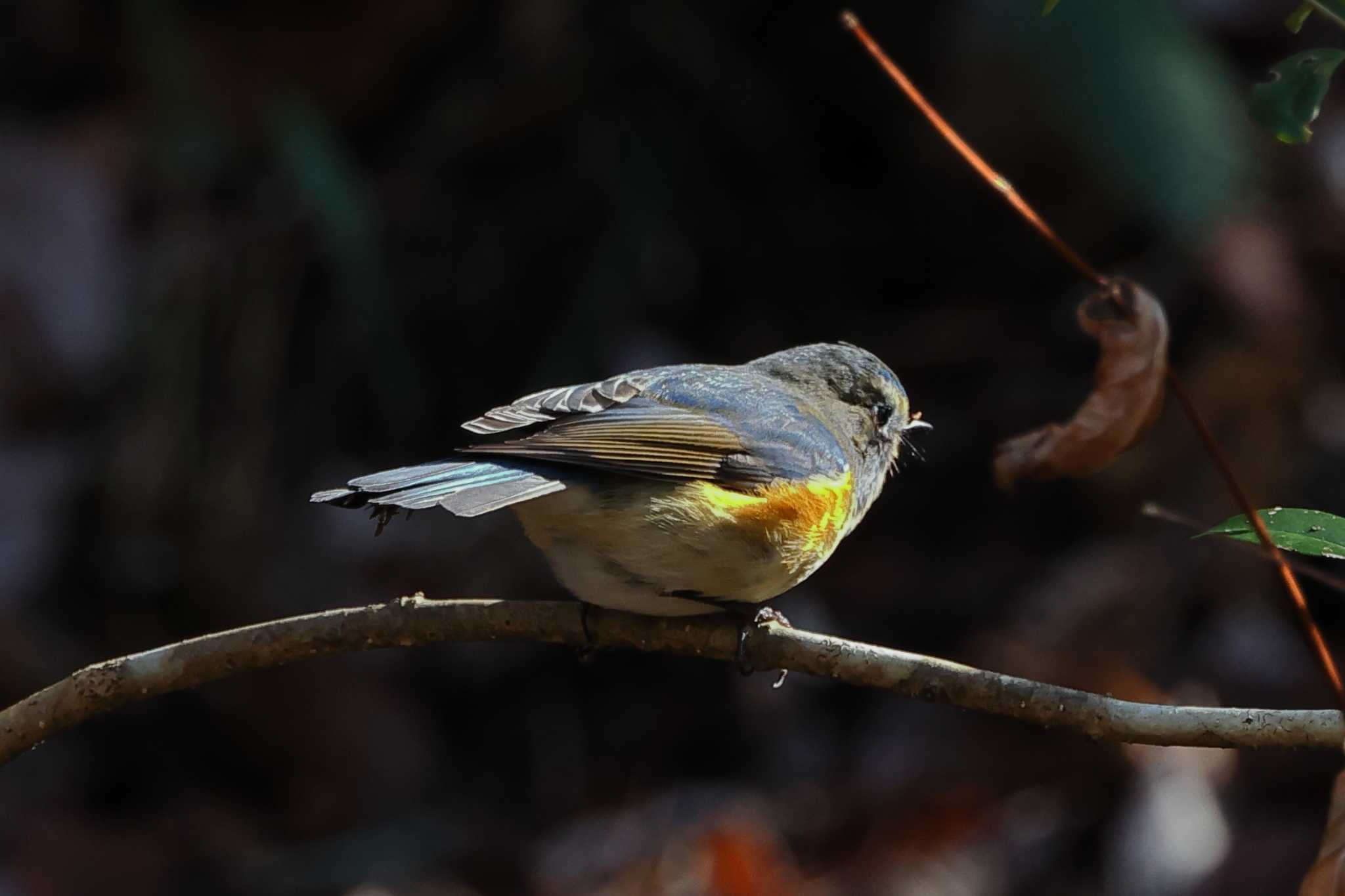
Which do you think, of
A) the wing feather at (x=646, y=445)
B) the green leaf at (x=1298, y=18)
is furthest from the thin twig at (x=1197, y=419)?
the wing feather at (x=646, y=445)

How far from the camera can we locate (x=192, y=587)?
602 cm

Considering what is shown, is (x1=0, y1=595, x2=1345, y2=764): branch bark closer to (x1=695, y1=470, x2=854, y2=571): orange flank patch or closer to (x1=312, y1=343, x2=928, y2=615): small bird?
(x1=312, y1=343, x2=928, y2=615): small bird

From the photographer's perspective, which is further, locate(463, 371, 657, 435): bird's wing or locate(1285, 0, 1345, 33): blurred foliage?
locate(463, 371, 657, 435): bird's wing

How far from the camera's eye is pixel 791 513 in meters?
2.97

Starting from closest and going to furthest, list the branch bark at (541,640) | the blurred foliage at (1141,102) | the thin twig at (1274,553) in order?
the thin twig at (1274,553) → the branch bark at (541,640) → the blurred foliage at (1141,102)

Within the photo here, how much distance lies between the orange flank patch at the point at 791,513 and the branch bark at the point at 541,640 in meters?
0.35

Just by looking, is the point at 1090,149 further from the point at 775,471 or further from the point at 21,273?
the point at 21,273

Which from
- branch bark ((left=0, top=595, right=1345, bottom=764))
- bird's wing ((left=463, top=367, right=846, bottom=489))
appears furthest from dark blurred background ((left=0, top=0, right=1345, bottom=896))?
branch bark ((left=0, top=595, right=1345, bottom=764))

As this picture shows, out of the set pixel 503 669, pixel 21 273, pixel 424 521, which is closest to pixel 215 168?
pixel 21 273

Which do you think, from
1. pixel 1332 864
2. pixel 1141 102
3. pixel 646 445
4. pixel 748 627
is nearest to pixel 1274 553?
pixel 1332 864

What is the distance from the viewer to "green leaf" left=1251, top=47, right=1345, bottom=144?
6.57 ft

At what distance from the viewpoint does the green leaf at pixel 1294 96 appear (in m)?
2.00

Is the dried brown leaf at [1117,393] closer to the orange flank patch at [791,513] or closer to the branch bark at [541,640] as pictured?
the branch bark at [541,640]

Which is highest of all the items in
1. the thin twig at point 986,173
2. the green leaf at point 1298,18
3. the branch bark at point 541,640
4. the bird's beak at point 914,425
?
the green leaf at point 1298,18
